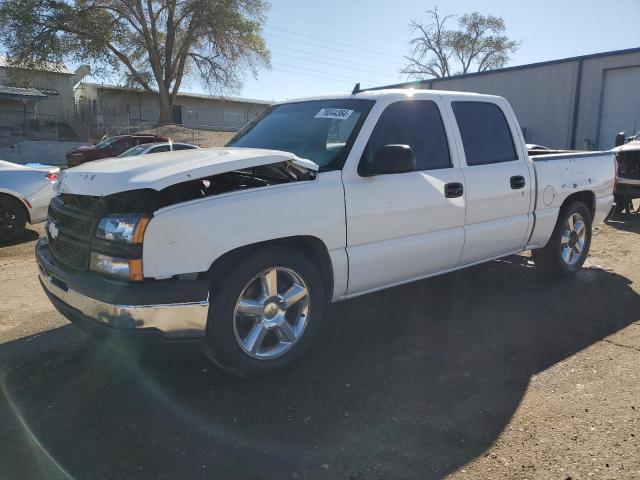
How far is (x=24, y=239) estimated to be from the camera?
326 inches

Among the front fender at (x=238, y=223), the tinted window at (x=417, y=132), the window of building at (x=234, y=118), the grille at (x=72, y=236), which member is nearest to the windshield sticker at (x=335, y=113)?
the tinted window at (x=417, y=132)

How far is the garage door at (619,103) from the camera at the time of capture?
1981 centimetres

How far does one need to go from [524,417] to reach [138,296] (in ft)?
7.54

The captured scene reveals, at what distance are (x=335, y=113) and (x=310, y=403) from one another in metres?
2.23

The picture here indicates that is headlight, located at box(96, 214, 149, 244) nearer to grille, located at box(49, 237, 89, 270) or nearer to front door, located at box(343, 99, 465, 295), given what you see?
grille, located at box(49, 237, 89, 270)

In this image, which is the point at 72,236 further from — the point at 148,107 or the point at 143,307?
the point at 148,107

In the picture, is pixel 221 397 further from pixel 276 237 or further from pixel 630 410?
pixel 630 410

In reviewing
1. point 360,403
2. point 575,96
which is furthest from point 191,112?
point 360,403

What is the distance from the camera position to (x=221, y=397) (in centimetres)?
329

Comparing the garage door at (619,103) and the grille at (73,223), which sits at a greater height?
the garage door at (619,103)

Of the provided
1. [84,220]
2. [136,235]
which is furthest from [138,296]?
[84,220]

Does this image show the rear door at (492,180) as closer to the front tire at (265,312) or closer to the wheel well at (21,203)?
the front tire at (265,312)

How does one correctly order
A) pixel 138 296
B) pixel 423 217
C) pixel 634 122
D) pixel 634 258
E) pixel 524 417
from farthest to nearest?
1. pixel 634 122
2. pixel 634 258
3. pixel 423 217
4. pixel 524 417
5. pixel 138 296

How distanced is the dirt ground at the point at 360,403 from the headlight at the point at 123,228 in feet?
3.37
